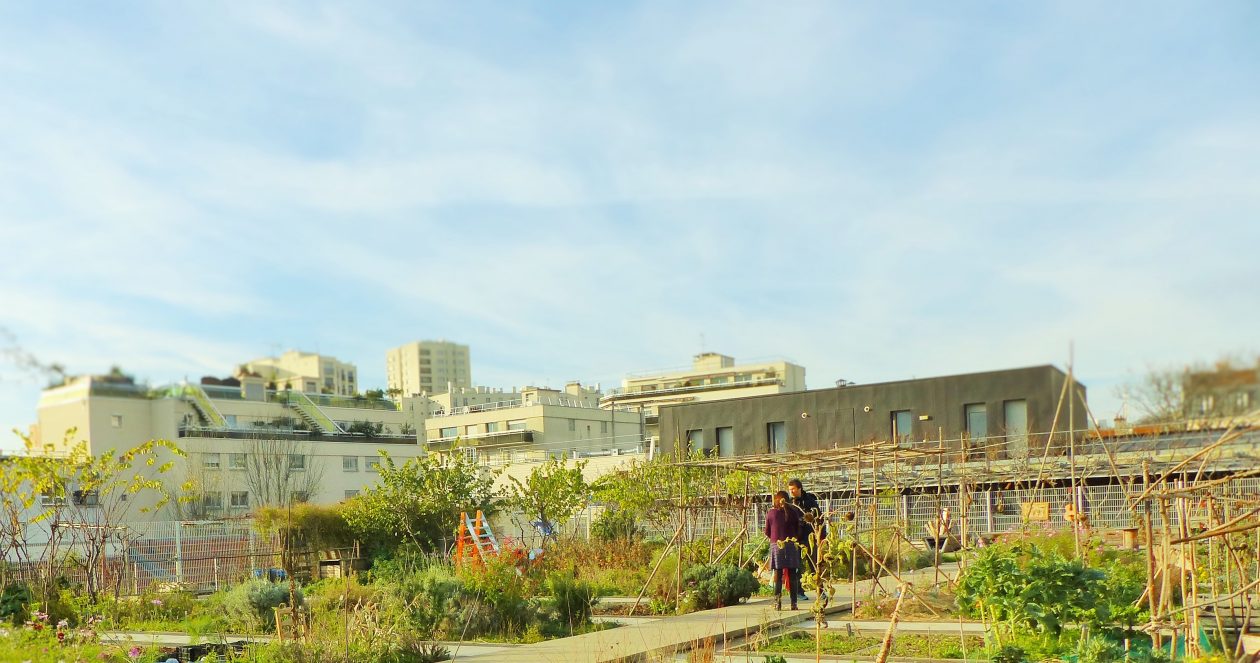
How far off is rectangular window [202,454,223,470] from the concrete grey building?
18772 millimetres

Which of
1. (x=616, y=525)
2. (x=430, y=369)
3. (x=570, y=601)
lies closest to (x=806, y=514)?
(x=570, y=601)

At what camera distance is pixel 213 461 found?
47438mm

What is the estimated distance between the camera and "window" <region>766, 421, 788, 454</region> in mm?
40062

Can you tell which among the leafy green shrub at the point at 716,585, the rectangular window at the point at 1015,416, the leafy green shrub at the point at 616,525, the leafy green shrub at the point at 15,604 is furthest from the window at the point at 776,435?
the leafy green shrub at the point at 15,604

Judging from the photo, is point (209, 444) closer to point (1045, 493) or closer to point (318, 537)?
point (318, 537)

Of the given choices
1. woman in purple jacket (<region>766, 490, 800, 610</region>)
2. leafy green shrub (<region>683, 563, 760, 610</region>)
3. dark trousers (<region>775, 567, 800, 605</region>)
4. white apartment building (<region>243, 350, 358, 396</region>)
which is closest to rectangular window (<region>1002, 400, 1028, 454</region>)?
white apartment building (<region>243, 350, 358, 396</region>)

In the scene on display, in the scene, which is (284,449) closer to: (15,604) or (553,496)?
(553,496)

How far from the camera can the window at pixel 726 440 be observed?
41.2m

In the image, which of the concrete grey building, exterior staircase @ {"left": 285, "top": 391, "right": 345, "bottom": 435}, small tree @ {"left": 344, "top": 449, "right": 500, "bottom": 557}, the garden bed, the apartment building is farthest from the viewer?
the apartment building

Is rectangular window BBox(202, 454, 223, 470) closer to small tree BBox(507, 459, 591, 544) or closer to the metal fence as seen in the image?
the metal fence

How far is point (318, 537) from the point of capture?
82.3 ft

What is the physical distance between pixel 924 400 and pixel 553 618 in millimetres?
26228

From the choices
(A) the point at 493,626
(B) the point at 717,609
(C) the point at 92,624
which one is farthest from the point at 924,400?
(C) the point at 92,624

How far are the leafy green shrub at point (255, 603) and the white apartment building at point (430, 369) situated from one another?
222 ft
